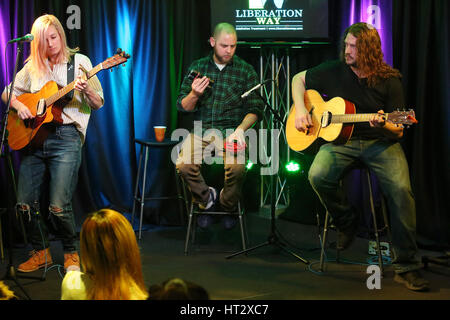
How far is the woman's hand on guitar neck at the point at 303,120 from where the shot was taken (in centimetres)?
399

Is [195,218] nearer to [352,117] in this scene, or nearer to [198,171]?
[198,171]

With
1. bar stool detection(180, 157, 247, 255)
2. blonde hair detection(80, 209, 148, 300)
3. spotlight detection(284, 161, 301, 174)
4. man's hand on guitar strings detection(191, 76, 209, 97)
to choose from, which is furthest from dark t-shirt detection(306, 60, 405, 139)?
blonde hair detection(80, 209, 148, 300)

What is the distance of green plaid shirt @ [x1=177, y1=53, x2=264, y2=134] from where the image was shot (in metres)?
4.59

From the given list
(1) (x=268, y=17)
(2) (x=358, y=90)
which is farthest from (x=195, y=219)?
(1) (x=268, y=17)

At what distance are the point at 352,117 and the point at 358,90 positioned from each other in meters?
0.31

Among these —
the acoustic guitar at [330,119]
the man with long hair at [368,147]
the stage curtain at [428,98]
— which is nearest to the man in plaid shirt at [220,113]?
the acoustic guitar at [330,119]

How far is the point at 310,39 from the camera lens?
209 inches

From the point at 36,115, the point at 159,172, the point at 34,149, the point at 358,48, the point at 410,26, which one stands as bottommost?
the point at 159,172

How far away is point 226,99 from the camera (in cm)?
461

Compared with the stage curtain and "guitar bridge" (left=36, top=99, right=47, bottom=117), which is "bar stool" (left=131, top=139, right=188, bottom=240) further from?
the stage curtain

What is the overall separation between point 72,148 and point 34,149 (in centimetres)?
29

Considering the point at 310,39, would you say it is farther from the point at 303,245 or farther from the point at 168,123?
the point at 303,245

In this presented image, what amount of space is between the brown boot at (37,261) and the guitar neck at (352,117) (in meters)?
2.39
